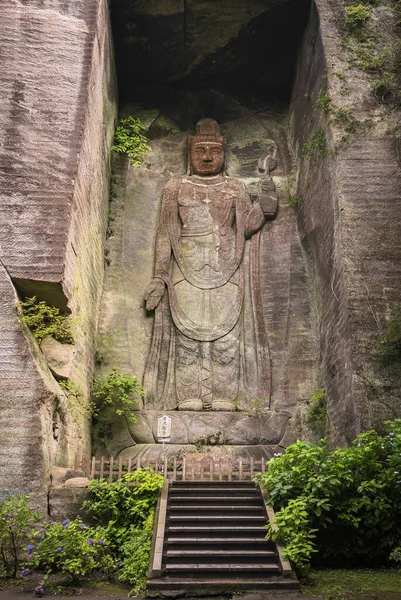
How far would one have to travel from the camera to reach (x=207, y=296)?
10766mm

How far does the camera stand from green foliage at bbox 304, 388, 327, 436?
31.0 ft

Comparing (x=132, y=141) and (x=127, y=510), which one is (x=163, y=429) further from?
(x=132, y=141)

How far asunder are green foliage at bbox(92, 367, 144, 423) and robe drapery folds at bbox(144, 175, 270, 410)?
1.83 feet

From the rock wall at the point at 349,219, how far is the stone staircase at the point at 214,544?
180cm

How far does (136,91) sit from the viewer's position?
12766 millimetres

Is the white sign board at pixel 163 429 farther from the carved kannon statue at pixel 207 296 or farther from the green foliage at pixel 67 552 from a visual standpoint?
the carved kannon statue at pixel 207 296

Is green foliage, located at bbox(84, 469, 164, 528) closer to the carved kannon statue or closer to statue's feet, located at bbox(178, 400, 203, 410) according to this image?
statue's feet, located at bbox(178, 400, 203, 410)

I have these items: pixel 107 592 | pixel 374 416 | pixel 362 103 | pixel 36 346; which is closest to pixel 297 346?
pixel 374 416

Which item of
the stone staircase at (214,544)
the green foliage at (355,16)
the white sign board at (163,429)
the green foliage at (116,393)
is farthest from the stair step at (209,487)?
the green foliage at (355,16)

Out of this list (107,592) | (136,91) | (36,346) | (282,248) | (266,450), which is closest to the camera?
(107,592)

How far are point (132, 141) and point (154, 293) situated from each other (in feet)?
9.63

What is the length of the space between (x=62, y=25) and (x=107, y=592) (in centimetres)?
733

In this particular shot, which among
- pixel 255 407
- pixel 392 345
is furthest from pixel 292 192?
pixel 392 345

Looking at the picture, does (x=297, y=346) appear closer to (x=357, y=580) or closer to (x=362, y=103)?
(x=362, y=103)
